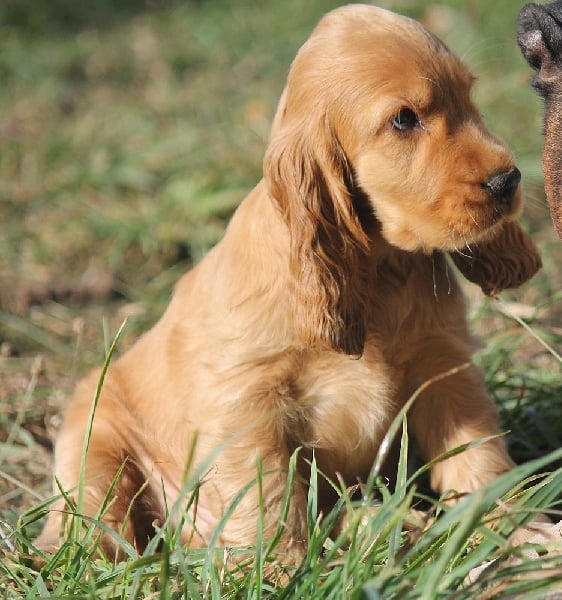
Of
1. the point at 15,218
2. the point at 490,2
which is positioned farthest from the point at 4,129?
the point at 490,2

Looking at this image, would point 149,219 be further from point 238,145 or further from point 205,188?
point 238,145

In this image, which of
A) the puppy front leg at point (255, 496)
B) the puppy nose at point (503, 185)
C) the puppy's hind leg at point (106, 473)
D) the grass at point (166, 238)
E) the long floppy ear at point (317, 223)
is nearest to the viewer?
the grass at point (166, 238)

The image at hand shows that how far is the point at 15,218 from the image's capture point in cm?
763

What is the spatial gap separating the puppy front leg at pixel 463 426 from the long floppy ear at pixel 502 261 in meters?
0.35

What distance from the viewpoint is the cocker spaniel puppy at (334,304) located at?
3.35 m

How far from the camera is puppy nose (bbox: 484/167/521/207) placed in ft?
10.8

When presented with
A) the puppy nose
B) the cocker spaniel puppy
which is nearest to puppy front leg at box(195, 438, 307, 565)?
the cocker spaniel puppy

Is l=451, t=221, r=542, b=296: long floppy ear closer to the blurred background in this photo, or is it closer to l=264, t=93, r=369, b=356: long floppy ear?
the blurred background

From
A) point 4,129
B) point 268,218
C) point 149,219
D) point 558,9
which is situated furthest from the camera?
point 4,129

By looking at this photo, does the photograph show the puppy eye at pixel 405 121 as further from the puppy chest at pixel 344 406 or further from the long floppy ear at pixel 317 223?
the puppy chest at pixel 344 406

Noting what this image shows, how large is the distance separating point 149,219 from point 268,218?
3678 millimetres

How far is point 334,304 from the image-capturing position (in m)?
3.49

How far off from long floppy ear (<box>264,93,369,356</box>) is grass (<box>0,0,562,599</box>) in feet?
1.93

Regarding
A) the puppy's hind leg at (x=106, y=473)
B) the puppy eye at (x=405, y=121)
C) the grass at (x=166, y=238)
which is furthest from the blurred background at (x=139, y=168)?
the puppy eye at (x=405, y=121)
